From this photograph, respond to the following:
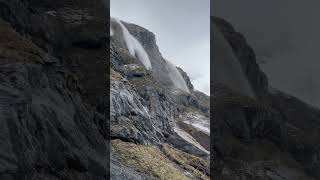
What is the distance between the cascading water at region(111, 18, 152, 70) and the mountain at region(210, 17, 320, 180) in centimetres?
7436

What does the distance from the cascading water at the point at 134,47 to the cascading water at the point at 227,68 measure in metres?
73.5

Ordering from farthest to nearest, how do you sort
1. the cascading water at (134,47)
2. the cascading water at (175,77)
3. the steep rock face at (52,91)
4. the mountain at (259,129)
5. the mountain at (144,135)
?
1. the cascading water at (175,77)
2. the cascading water at (134,47)
3. the mountain at (144,135)
4. the mountain at (259,129)
5. the steep rock face at (52,91)

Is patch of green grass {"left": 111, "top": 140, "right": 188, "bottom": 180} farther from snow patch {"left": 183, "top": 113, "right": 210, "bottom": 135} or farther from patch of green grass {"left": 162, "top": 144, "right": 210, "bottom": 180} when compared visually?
snow patch {"left": 183, "top": 113, "right": 210, "bottom": 135}

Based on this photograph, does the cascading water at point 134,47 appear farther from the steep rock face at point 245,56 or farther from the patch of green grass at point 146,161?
the steep rock face at point 245,56

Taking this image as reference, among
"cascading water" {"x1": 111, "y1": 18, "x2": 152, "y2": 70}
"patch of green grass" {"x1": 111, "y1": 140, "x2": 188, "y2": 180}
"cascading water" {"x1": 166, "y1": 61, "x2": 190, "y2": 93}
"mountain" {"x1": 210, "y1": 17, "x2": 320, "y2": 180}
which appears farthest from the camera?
"cascading water" {"x1": 166, "y1": 61, "x2": 190, "y2": 93}

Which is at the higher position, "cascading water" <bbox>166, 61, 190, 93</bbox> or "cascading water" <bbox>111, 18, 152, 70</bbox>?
"cascading water" <bbox>111, 18, 152, 70</bbox>

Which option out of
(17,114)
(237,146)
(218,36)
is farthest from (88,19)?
(17,114)

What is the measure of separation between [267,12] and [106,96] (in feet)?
55.2

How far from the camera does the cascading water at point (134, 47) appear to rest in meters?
107

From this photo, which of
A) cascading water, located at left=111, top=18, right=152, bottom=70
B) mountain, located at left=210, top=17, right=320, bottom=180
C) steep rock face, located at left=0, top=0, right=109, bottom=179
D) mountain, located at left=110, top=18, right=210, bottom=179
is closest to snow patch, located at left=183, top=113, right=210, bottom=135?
mountain, located at left=110, top=18, right=210, bottom=179

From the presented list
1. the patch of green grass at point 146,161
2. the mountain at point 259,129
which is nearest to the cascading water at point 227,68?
the mountain at point 259,129

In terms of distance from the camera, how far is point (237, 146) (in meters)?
29.8

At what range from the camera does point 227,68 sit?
2972cm

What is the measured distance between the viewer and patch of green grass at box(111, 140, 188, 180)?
4638 cm
